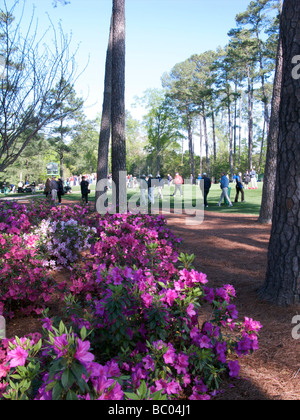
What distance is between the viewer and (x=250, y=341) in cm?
234

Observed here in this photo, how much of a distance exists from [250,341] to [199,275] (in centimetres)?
57

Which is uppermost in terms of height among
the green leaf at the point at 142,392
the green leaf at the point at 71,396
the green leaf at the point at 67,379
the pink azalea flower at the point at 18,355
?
the green leaf at the point at 67,379

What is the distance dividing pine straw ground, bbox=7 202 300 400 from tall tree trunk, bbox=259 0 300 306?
0.91ft

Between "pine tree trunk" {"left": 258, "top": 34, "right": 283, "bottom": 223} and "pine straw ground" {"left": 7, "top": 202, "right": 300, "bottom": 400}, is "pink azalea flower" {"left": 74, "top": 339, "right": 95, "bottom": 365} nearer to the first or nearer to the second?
"pine straw ground" {"left": 7, "top": 202, "right": 300, "bottom": 400}

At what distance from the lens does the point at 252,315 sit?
11.9ft

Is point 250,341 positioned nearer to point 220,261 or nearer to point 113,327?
point 113,327

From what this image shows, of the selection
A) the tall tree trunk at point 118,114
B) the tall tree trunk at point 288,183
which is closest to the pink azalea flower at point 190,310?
the tall tree trunk at point 288,183

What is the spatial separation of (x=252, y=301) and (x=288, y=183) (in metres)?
1.40

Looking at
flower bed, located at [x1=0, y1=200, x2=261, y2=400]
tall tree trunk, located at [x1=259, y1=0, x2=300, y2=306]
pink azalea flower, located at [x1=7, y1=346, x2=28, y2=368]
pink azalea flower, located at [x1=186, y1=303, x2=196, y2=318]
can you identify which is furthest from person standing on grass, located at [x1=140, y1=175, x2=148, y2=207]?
pink azalea flower, located at [x1=7, y1=346, x2=28, y2=368]

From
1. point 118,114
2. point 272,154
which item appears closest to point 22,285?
point 118,114

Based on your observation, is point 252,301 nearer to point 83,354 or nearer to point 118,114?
point 83,354

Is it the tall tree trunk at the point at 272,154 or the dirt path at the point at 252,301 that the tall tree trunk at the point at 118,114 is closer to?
the dirt path at the point at 252,301

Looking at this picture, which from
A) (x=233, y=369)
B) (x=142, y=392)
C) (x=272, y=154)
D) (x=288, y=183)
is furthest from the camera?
(x=272, y=154)

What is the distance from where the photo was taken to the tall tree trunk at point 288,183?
12.0 feet
